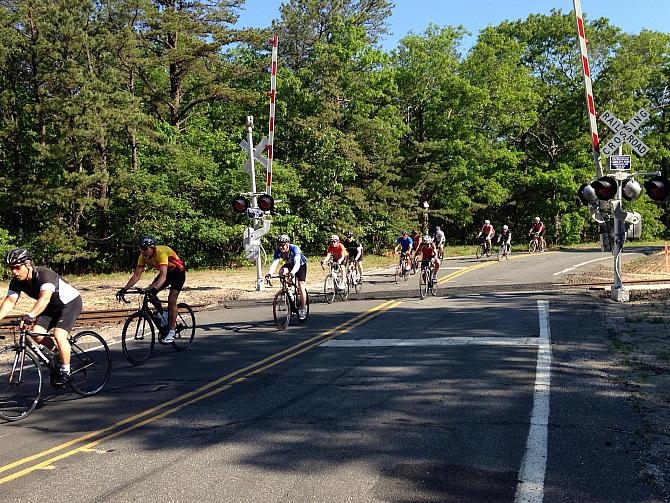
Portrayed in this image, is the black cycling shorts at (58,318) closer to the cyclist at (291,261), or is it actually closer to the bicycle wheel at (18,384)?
the bicycle wheel at (18,384)

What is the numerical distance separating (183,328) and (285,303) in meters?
2.65

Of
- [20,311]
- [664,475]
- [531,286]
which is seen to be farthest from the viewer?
[531,286]

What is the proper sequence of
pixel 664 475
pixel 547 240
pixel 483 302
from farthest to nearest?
pixel 547 240 → pixel 483 302 → pixel 664 475

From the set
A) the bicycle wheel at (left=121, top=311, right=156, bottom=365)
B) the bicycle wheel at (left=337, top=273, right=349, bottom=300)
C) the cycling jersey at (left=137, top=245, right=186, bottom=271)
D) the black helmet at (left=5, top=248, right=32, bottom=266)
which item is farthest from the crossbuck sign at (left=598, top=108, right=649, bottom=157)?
the black helmet at (left=5, top=248, right=32, bottom=266)

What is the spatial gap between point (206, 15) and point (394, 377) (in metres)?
33.1

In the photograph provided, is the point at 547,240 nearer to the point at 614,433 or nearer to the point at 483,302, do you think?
the point at 483,302

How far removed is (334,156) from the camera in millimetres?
38375

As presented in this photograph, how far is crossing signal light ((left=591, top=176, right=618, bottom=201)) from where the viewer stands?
563 inches

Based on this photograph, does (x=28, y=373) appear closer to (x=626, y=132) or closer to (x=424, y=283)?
(x=424, y=283)

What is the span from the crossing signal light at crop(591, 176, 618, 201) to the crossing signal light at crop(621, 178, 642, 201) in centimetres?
33

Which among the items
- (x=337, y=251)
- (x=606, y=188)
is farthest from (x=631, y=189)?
(x=337, y=251)

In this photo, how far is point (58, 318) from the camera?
7.90 m

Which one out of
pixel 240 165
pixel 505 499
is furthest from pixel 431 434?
pixel 240 165

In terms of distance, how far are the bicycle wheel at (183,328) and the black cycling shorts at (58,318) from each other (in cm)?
316
